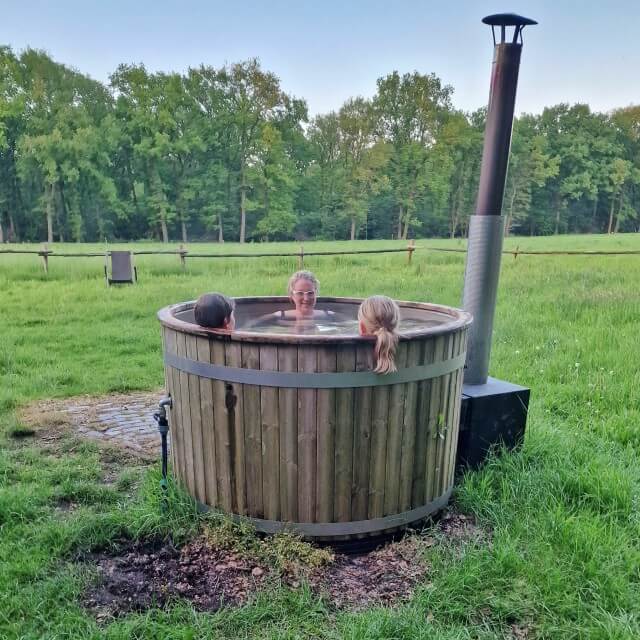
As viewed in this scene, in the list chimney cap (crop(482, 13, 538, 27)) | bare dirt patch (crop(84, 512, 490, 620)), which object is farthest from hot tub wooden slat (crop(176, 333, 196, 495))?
chimney cap (crop(482, 13, 538, 27))

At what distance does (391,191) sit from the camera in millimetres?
46438

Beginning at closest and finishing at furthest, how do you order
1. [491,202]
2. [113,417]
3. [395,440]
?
1. [395,440]
2. [491,202]
3. [113,417]

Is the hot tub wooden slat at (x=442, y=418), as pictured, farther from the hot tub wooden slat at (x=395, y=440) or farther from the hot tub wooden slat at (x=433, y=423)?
the hot tub wooden slat at (x=395, y=440)

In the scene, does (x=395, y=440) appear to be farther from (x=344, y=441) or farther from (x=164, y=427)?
(x=164, y=427)

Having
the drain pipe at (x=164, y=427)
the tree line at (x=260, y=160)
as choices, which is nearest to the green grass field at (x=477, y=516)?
the drain pipe at (x=164, y=427)

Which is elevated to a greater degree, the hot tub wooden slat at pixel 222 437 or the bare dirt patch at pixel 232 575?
the hot tub wooden slat at pixel 222 437

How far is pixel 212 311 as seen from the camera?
103 inches

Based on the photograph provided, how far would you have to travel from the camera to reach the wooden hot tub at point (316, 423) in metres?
2.47

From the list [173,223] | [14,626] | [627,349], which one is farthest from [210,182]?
[14,626]

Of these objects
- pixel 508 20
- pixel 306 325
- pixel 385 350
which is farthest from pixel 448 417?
pixel 508 20

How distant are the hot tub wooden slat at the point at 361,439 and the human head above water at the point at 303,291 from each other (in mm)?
1787

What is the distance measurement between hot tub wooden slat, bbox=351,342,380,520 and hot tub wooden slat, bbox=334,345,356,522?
0.02 metres

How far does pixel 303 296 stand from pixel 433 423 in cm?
181

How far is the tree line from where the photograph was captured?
39.6 meters
